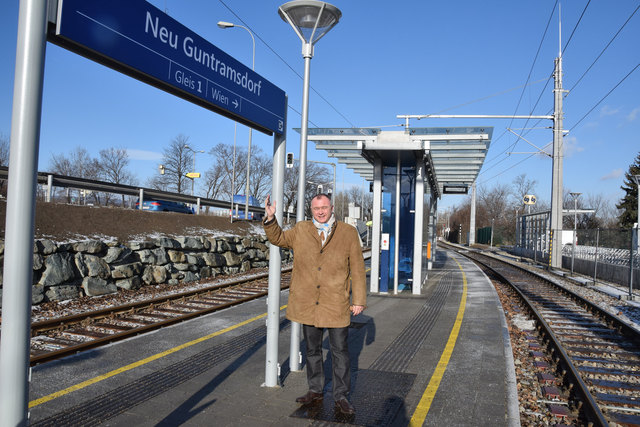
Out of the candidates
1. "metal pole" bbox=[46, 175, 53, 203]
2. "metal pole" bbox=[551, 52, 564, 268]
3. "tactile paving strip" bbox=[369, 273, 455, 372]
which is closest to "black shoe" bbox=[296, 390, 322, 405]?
"tactile paving strip" bbox=[369, 273, 455, 372]

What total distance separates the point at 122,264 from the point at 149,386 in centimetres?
717

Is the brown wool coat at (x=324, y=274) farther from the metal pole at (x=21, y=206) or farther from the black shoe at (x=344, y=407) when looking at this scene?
the metal pole at (x=21, y=206)

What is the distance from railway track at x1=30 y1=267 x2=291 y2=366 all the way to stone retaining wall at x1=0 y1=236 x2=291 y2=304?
5.96ft

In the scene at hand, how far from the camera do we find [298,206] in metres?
5.28

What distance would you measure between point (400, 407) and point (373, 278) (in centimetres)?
724

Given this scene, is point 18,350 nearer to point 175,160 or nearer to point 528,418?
point 528,418

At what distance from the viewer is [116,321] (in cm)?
791

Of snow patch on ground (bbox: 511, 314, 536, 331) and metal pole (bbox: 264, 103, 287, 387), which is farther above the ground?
metal pole (bbox: 264, 103, 287, 387)

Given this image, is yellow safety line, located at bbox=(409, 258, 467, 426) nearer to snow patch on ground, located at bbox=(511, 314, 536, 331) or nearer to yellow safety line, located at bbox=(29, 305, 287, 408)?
snow patch on ground, located at bbox=(511, 314, 536, 331)

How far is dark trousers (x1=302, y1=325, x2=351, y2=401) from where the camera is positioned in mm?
4090

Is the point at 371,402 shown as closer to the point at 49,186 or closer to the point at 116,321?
the point at 116,321

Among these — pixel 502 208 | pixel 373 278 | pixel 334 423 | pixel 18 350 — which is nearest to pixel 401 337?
pixel 334 423

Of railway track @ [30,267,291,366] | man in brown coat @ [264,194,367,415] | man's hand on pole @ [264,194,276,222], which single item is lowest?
railway track @ [30,267,291,366]

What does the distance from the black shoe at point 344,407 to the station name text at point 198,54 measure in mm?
3069
